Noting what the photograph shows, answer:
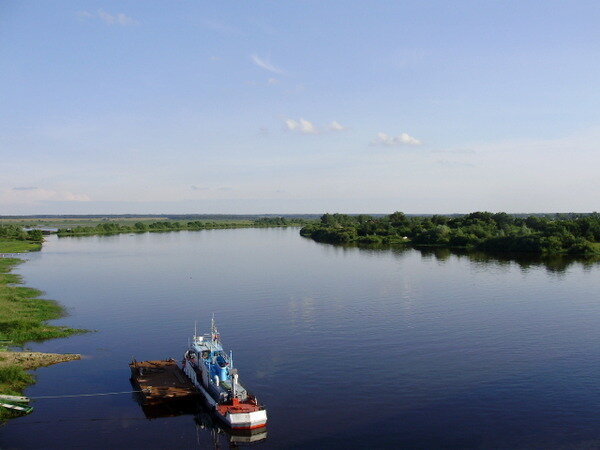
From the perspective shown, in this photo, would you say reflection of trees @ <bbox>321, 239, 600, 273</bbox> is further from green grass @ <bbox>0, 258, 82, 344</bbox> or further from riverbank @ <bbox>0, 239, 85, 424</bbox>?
riverbank @ <bbox>0, 239, 85, 424</bbox>

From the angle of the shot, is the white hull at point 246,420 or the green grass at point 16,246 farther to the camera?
the green grass at point 16,246

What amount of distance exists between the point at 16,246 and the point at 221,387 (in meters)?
140

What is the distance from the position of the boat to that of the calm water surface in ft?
5.14

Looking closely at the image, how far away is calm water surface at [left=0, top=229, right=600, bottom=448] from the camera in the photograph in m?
30.9

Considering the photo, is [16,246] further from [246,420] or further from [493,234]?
[246,420]

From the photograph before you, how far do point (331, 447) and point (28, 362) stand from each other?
27.0m

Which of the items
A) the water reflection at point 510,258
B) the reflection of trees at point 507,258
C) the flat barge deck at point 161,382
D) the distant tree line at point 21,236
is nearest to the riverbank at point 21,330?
the flat barge deck at point 161,382

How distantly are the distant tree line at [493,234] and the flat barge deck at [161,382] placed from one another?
102163mm

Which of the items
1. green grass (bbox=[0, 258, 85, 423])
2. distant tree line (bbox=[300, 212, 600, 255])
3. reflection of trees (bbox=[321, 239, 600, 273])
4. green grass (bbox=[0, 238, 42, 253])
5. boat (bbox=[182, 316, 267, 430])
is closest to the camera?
boat (bbox=[182, 316, 267, 430])

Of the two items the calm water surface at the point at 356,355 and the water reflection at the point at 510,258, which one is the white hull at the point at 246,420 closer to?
the calm water surface at the point at 356,355

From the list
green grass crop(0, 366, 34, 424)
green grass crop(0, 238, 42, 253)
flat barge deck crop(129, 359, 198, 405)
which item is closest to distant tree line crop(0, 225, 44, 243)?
green grass crop(0, 238, 42, 253)

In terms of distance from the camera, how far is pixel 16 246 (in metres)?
151

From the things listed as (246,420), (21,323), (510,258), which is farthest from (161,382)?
(510,258)

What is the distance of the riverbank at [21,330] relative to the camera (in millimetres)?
37812
